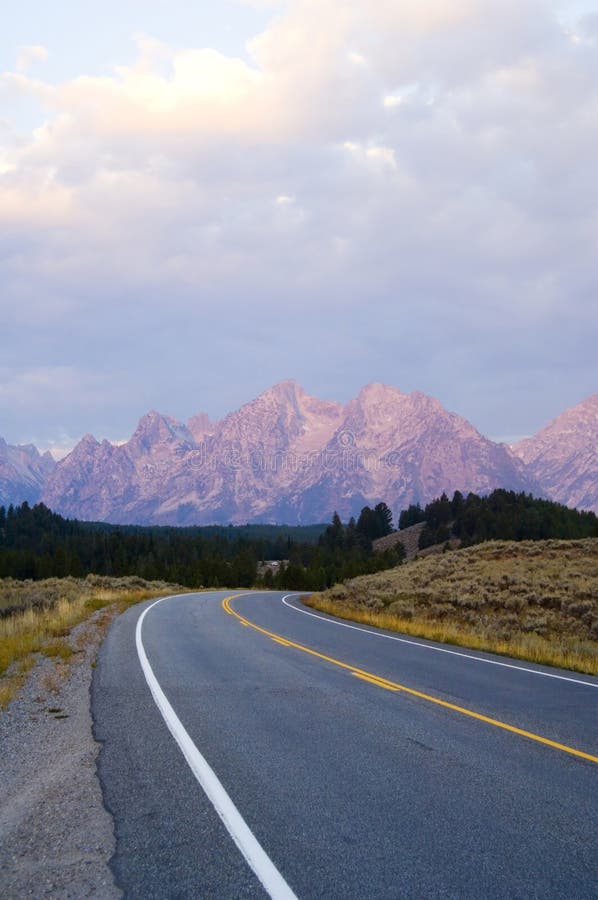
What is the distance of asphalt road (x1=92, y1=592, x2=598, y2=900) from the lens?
4.22 meters

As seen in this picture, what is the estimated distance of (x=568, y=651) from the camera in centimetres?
1611

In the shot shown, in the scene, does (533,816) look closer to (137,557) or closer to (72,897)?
(72,897)

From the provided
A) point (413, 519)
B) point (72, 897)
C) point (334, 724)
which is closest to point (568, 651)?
point (334, 724)

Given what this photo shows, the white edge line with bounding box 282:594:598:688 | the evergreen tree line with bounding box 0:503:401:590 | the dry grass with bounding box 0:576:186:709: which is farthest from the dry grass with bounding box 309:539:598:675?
the evergreen tree line with bounding box 0:503:401:590

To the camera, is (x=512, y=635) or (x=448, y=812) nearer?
(x=448, y=812)

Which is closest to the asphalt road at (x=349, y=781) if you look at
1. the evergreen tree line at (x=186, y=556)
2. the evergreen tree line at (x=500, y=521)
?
the evergreen tree line at (x=186, y=556)

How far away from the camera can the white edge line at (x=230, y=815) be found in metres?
4.08

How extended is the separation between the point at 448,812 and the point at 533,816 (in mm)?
651

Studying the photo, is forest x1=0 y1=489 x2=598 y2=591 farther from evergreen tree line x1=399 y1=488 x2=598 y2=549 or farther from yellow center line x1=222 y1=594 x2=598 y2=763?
yellow center line x1=222 y1=594 x2=598 y2=763

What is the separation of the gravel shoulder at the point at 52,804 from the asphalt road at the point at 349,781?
175mm

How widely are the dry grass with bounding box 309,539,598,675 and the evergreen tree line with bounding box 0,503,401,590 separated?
41.4 m

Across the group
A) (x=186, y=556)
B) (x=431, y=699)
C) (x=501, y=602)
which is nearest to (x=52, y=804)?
(x=431, y=699)

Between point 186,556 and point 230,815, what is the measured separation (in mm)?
124529

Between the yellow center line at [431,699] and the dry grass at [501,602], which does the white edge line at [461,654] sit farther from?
the yellow center line at [431,699]
